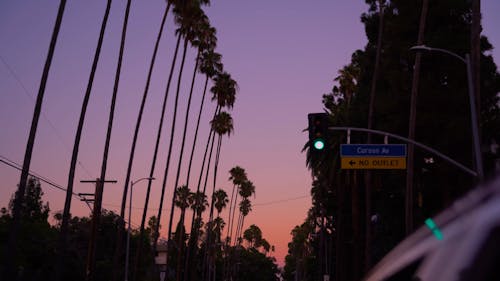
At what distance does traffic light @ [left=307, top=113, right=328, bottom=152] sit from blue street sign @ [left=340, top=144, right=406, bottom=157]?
3975 mm

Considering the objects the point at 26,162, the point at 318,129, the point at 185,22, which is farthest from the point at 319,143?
the point at 185,22

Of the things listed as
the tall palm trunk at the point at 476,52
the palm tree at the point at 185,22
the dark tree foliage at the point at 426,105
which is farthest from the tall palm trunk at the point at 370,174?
the tall palm trunk at the point at 476,52

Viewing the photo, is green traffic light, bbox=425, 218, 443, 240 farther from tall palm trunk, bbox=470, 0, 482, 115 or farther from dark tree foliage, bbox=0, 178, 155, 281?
dark tree foliage, bbox=0, 178, 155, 281

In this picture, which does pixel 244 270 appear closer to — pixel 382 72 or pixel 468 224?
pixel 382 72

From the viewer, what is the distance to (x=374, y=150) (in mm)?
23375

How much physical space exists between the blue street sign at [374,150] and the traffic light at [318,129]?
157 inches

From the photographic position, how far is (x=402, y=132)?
139 ft

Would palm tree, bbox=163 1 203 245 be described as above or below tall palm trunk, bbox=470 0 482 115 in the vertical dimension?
above

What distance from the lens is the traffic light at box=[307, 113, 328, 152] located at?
19469 mm

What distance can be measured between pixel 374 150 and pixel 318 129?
4520mm

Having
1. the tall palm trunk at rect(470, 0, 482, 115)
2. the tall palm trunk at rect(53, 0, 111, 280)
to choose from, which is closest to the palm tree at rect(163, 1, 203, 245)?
the tall palm trunk at rect(53, 0, 111, 280)

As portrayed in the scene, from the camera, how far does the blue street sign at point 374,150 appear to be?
23031mm

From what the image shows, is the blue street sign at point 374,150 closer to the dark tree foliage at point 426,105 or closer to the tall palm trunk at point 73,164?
the dark tree foliage at point 426,105

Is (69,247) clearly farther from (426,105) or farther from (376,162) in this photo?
(376,162)
